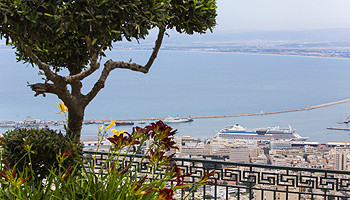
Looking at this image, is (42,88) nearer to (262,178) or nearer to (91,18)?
(91,18)

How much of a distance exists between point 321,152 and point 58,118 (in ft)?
20.1

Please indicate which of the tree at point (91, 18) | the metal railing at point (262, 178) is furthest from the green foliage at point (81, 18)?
the metal railing at point (262, 178)

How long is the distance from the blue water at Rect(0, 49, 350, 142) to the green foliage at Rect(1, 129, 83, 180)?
6287 mm

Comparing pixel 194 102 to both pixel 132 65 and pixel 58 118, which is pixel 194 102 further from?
pixel 132 65

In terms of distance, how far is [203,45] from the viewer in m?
9.78

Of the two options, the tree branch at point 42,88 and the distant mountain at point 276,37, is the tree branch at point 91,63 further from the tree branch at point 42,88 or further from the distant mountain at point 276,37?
Result: the distant mountain at point 276,37

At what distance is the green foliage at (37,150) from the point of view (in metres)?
2.12

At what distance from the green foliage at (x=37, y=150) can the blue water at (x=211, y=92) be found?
6287 millimetres

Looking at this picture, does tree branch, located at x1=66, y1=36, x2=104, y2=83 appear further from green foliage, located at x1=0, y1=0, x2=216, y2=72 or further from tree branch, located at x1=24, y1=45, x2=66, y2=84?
green foliage, located at x1=0, y1=0, x2=216, y2=72

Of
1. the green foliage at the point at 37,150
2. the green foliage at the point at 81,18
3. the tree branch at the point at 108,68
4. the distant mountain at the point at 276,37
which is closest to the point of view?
the green foliage at the point at 81,18

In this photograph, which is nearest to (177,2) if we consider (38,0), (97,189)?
(38,0)

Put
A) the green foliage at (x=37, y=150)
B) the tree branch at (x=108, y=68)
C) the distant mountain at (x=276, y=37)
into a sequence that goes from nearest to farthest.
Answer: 1. the green foliage at (x=37, y=150)
2. the tree branch at (x=108, y=68)
3. the distant mountain at (x=276, y=37)

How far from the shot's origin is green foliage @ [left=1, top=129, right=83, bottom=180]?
2.12 metres

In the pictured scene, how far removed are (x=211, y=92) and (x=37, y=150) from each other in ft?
40.9
